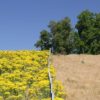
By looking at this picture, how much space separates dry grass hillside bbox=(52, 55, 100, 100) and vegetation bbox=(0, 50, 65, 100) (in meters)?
0.61

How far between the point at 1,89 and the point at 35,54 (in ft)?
26.8

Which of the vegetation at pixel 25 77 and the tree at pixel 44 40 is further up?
the tree at pixel 44 40

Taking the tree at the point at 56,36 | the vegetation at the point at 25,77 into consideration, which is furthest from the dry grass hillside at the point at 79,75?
the tree at the point at 56,36

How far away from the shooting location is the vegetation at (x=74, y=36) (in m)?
48.5

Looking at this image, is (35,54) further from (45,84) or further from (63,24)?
(63,24)

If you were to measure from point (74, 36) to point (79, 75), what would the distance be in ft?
89.2

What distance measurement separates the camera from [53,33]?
50062 millimetres

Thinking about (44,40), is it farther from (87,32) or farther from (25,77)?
(25,77)

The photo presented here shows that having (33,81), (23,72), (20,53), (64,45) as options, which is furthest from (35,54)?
(64,45)

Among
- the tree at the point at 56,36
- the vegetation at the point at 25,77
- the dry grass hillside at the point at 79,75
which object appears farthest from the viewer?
the tree at the point at 56,36

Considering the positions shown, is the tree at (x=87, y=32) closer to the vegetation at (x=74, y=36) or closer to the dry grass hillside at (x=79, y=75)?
the vegetation at (x=74, y=36)

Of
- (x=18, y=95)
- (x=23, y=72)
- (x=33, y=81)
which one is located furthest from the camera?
(x=23, y=72)

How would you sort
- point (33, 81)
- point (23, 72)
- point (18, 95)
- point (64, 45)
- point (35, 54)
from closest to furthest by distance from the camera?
point (18, 95), point (33, 81), point (23, 72), point (35, 54), point (64, 45)

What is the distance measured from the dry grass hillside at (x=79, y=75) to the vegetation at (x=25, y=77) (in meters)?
0.61
